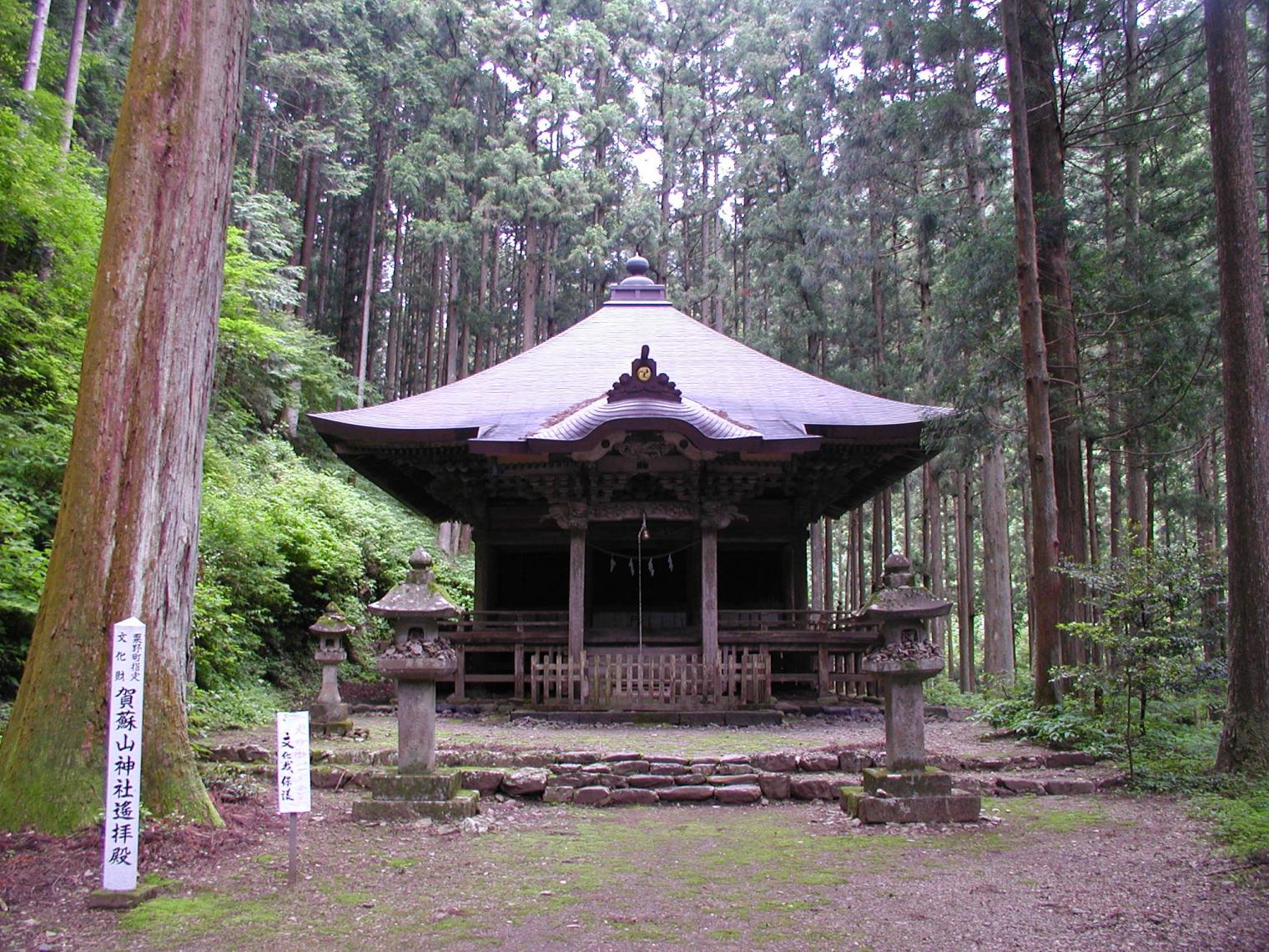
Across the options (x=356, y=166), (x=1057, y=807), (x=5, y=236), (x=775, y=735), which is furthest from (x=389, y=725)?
(x=356, y=166)

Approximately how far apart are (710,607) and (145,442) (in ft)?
23.5

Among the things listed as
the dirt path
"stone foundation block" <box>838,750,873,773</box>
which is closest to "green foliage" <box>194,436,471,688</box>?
the dirt path

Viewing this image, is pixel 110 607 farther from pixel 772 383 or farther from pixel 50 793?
pixel 772 383

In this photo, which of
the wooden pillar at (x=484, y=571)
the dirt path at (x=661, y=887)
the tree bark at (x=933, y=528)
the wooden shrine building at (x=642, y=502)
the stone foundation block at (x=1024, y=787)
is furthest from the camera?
the tree bark at (x=933, y=528)

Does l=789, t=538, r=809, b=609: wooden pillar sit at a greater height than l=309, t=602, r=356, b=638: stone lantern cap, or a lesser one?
greater

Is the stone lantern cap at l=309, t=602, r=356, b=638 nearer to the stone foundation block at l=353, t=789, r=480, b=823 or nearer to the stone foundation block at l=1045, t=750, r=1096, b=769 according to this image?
the stone foundation block at l=353, t=789, r=480, b=823

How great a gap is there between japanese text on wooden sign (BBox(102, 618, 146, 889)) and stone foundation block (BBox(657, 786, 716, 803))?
11.9ft

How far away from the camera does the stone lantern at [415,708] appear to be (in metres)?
5.54

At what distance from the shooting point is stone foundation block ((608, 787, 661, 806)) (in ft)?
20.8

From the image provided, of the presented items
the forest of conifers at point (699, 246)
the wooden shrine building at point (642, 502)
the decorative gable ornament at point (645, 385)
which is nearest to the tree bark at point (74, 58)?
the forest of conifers at point (699, 246)

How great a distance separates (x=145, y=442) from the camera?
4.68m

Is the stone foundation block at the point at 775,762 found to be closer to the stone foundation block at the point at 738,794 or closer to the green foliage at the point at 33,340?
the stone foundation block at the point at 738,794

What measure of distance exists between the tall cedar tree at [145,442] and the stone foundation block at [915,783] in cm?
404

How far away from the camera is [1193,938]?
340cm
